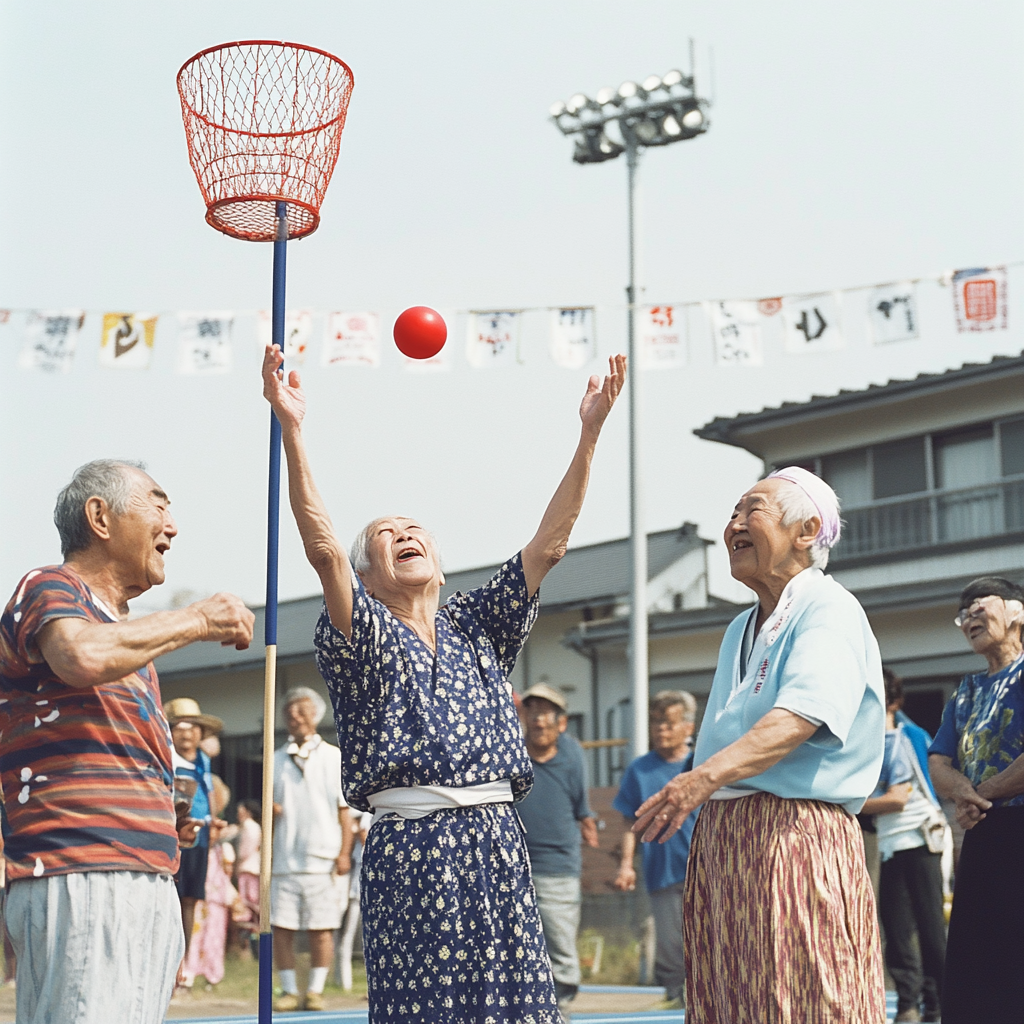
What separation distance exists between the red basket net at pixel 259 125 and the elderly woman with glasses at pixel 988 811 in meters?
2.86

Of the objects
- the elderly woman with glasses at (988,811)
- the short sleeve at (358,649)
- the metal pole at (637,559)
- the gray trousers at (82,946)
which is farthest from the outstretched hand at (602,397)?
the metal pole at (637,559)

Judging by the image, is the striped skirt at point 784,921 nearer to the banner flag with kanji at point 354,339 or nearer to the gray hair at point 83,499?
the gray hair at point 83,499

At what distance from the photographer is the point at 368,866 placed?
3.41 m

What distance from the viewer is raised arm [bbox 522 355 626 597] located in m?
3.73

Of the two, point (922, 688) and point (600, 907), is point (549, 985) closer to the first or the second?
point (600, 907)

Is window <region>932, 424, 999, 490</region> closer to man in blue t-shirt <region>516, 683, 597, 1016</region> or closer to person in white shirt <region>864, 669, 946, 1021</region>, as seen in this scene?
person in white shirt <region>864, 669, 946, 1021</region>

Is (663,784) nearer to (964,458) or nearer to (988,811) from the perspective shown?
(988,811)

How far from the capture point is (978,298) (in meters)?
11.7

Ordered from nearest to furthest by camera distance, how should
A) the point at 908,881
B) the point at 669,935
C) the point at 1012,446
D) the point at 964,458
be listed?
the point at 908,881
the point at 669,935
the point at 1012,446
the point at 964,458

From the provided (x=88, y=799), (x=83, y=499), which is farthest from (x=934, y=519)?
(x=88, y=799)

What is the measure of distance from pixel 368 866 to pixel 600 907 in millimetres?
9796

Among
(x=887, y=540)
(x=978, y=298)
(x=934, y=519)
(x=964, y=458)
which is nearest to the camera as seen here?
(x=978, y=298)

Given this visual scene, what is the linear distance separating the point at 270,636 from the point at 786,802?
1472 mm

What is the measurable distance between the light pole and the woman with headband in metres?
11.4
